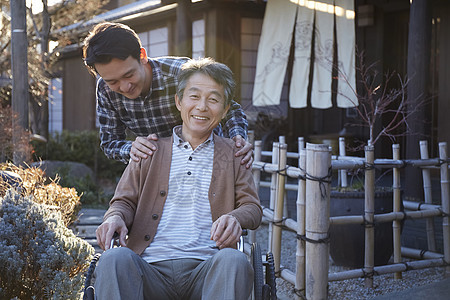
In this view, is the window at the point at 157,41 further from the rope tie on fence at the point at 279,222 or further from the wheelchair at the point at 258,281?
the wheelchair at the point at 258,281

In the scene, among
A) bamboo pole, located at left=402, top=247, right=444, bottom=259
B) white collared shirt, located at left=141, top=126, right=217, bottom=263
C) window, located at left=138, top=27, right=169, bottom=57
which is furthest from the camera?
window, located at left=138, top=27, right=169, bottom=57

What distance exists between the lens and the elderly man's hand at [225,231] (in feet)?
6.52

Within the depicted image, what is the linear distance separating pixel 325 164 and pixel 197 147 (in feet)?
3.41

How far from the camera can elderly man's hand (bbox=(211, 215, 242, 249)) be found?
6.52 feet

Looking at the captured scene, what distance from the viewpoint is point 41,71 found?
29.9ft

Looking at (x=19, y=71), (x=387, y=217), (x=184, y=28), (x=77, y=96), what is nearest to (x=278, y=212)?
(x=387, y=217)

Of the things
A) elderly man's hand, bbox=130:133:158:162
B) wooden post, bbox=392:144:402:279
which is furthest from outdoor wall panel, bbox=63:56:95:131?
elderly man's hand, bbox=130:133:158:162

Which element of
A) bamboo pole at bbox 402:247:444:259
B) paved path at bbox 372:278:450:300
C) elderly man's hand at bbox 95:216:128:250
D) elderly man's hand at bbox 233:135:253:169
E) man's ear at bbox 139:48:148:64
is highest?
man's ear at bbox 139:48:148:64

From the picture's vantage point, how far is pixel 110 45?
2281 mm

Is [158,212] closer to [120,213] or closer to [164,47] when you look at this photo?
[120,213]

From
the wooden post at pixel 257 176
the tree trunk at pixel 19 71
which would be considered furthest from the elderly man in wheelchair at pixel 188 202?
the tree trunk at pixel 19 71

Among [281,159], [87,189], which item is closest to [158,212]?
[281,159]

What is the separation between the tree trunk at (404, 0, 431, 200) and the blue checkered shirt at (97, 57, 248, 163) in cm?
338

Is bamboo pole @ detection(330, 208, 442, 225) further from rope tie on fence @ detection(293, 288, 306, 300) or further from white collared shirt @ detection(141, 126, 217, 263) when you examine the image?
white collared shirt @ detection(141, 126, 217, 263)
